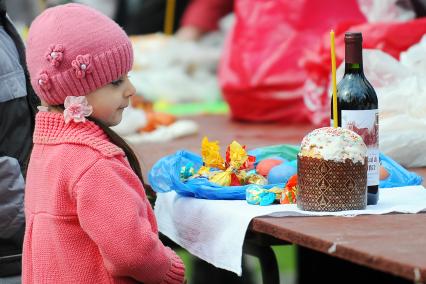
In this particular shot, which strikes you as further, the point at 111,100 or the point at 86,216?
the point at 111,100

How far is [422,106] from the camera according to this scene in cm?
293

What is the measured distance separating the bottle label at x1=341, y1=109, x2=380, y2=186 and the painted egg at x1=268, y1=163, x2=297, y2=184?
0.77 feet

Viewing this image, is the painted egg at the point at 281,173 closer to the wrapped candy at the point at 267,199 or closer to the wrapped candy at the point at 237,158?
the wrapped candy at the point at 237,158

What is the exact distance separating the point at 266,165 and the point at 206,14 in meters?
3.65

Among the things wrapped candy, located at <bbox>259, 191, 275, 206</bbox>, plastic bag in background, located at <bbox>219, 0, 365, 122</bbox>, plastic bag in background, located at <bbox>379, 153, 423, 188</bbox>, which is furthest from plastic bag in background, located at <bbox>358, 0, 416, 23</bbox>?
wrapped candy, located at <bbox>259, 191, 275, 206</bbox>

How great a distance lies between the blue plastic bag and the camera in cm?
235

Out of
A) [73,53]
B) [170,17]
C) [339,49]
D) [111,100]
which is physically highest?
[73,53]

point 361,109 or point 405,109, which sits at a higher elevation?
point 361,109

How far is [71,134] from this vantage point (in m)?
2.19

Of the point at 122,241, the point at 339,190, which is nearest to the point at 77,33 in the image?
the point at 122,241

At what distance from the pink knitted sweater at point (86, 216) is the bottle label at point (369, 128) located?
47 cm

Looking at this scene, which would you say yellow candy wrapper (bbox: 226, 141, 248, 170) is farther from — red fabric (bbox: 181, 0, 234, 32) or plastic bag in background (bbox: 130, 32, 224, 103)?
red fabric (bbox: 181, 0, 234, 32)

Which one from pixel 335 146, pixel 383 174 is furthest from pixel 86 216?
pixel 383 174

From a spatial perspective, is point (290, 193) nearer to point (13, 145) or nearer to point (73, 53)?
point (73, 53)
